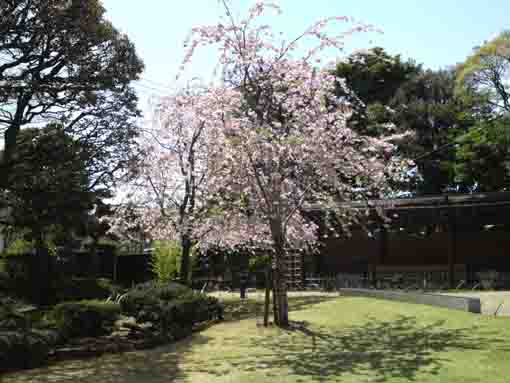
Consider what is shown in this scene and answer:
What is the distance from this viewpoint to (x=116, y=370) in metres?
8.10

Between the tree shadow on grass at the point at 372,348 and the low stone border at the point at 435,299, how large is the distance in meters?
1.07

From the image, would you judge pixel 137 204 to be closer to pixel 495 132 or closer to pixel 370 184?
pixel 370 184

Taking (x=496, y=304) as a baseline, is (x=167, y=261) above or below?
above

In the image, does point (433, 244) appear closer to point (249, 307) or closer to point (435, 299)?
point (249, 307)

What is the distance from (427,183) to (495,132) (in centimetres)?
647

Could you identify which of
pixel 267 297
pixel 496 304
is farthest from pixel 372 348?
pixel 496 304

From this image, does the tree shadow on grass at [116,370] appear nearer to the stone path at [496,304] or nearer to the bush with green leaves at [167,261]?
the stone path at [496,304]

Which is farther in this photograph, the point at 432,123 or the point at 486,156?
the point at 432,123

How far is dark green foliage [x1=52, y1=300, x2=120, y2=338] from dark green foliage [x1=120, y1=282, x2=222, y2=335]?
0.67 meters

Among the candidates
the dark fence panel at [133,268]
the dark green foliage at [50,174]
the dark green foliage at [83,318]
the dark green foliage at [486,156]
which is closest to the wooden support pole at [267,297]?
the dark green foliage at [83,318]

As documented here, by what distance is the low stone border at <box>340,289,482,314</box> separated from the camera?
1108cm

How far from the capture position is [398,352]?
8242 mm

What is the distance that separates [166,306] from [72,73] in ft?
18.3

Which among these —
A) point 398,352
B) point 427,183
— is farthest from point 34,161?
point 427,183
